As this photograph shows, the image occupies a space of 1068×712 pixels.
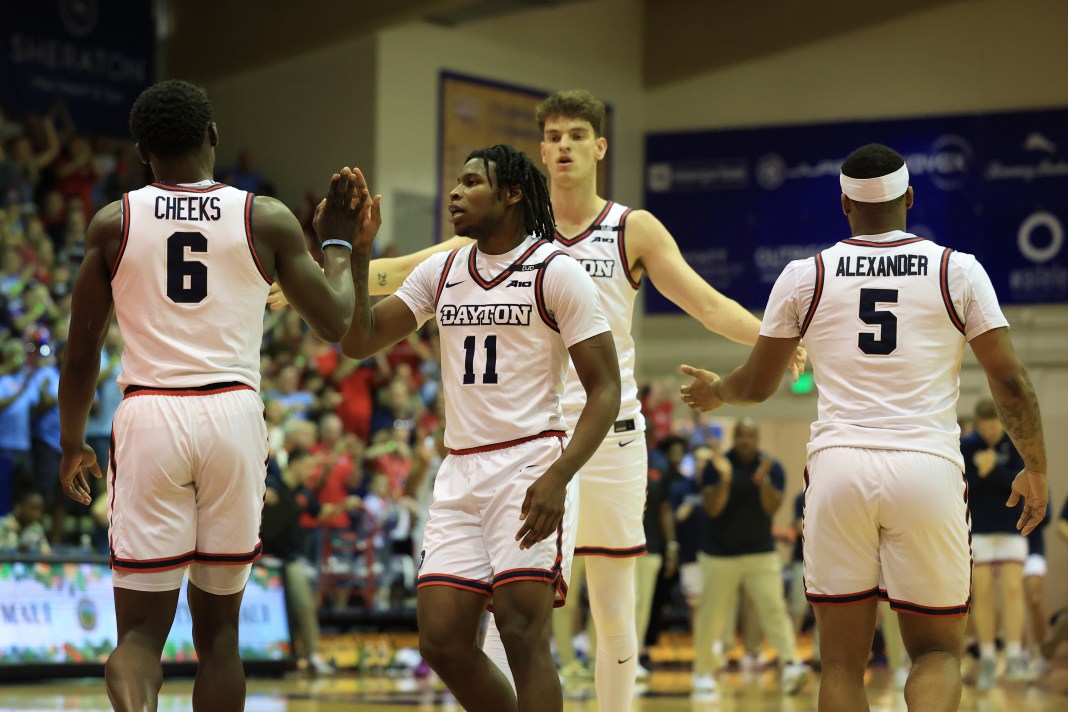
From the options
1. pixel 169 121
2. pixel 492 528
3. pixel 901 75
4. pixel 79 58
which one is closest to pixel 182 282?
pixel 169 121

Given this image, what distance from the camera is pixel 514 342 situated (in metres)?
5.08

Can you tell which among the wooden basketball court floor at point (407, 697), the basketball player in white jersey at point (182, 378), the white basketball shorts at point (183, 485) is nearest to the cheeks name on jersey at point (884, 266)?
the basketball player in white jersey at point (182, 378)

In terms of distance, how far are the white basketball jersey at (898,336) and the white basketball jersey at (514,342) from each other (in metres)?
0.88

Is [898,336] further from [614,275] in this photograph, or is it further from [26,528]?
[26,528]

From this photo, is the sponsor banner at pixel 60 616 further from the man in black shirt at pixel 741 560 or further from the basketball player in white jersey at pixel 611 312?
the basketball player in white jersey at pixel 611 312

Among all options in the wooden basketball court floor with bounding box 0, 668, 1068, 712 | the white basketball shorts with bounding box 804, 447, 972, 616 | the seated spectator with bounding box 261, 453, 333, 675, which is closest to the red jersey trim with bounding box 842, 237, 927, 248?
the white basketball shorts with bounding box 804, 447, 972, 616

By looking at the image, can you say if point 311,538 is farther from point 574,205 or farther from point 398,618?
point 574,205

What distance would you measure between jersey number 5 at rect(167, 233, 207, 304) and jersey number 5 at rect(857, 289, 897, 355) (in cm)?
223

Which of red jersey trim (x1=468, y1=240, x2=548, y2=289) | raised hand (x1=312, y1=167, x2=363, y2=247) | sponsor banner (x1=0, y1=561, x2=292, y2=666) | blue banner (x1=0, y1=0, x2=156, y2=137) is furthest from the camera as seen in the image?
blue banner (x1=0, y1=0, x2=156, y2=137)

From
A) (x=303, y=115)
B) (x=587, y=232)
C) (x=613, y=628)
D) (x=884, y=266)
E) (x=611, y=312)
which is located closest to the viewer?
(x=884, y=266)

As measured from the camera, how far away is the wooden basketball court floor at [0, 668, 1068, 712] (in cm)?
965

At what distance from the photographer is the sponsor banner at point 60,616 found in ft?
35.9

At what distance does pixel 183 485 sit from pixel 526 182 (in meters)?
1.58

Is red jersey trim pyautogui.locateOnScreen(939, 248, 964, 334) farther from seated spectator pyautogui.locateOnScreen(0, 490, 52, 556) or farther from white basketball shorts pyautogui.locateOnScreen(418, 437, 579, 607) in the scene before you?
seated spectator pyautogui.locateOnScreen(0, 490, 52, 556)
